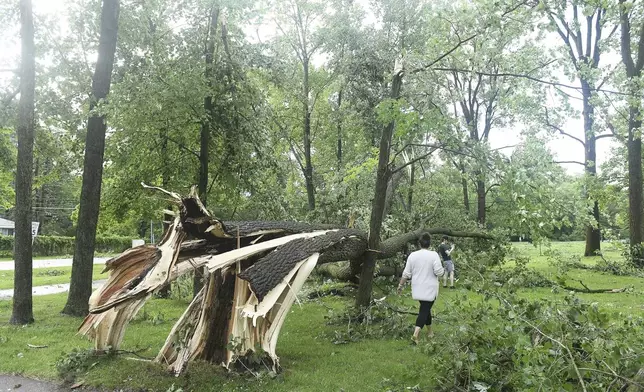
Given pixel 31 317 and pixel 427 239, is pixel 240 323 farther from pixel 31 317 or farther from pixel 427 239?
pixel 31 317

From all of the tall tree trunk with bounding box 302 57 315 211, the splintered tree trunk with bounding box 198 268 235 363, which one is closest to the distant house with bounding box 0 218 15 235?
the tall tree trunk with bounding box 302 57 315 211

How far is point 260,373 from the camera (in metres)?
5.39

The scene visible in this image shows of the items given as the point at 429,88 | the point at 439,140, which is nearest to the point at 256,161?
the point at 429,88

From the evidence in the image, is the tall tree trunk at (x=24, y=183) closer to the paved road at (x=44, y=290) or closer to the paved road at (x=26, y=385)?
the paved road at (x=26, y=385)

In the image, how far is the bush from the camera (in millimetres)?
32094

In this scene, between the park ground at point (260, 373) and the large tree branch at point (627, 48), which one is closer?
the park ground at point (260, 373)

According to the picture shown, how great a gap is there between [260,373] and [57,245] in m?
34.9

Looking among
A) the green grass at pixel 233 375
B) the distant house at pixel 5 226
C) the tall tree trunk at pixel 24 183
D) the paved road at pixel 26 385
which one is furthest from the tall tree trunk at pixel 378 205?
the distant house at pixel 5 226

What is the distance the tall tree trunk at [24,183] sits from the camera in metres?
8.86

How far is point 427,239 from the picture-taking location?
23.0ft

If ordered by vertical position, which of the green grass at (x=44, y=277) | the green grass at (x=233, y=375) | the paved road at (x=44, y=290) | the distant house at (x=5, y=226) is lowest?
the green grass at (x=44, y=277)

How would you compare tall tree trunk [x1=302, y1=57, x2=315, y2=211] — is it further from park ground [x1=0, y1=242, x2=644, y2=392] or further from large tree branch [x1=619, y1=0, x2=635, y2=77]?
large tree branch [x1=619, y1=0, x2=635, y2=77]

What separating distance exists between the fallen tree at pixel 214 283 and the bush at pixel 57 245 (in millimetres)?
29307

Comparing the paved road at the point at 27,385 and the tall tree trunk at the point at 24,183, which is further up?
the tall tree trunk at the point at 24,183
